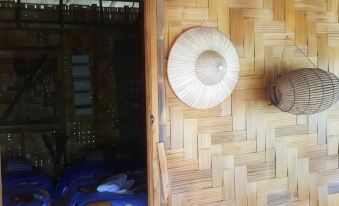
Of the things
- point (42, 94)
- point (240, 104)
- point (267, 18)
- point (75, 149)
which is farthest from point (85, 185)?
point (267, 18)

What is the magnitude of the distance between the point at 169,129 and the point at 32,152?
2.94 meters

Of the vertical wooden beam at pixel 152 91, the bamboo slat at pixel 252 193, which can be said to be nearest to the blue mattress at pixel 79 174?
the vertical wooden beam at pixel 152 91

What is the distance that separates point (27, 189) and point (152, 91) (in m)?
2.10

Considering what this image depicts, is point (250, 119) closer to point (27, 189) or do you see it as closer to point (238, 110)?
point (238, 110)

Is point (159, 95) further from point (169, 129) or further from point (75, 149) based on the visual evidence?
point (75, 149)

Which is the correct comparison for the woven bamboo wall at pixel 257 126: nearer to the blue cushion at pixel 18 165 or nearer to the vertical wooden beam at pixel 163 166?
the vertical wooden beam at pixel 163 166

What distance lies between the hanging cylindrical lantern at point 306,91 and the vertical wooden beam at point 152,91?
2.81ft

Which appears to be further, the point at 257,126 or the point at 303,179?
the point at 303,179

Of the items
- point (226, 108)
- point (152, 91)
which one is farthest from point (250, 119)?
point (152, 91)

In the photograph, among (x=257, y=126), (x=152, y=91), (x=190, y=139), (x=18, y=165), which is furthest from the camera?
(x=18, y=165)

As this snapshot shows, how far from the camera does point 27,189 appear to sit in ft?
11.9

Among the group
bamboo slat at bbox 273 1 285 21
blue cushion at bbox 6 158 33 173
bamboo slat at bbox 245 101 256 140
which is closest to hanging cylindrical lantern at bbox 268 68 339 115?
bamboo slat at bbox 245 101 256 140

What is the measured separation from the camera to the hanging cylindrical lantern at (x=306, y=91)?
2373mm

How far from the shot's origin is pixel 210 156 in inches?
97.7
